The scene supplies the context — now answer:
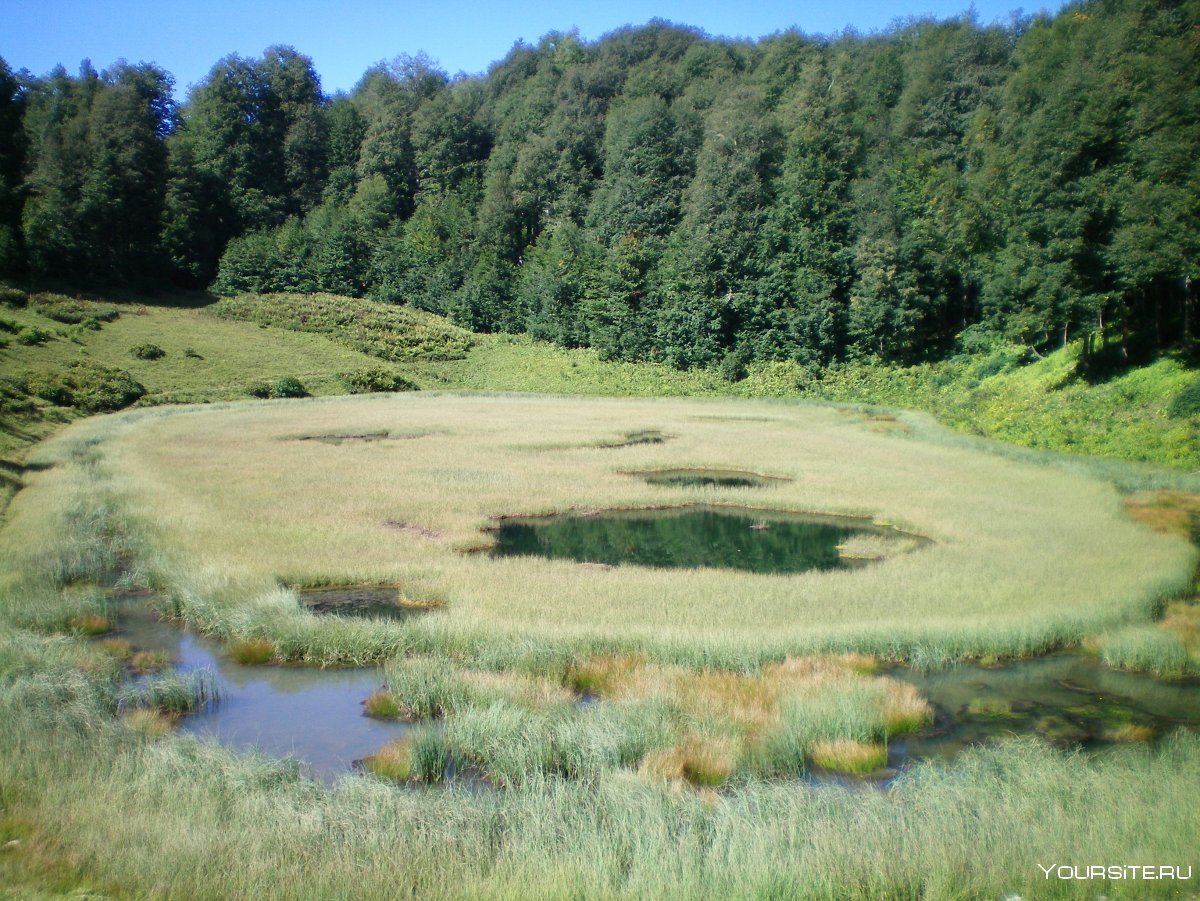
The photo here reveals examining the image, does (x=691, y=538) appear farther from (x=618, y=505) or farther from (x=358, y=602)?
(x=358, y=602)

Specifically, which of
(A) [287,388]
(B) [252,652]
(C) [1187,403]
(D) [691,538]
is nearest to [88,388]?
(A) [287,388]

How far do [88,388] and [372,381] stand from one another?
1788cm

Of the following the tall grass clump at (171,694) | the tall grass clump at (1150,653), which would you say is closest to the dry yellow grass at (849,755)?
the tall grass clump at (1150,653)

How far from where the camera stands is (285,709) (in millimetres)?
10531

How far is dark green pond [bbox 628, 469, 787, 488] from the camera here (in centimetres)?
2616

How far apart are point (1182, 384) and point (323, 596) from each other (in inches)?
1214

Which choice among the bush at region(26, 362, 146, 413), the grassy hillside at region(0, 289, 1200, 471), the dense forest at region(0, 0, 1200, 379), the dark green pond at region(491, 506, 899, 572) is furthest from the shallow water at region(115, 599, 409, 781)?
the bush at region(26, 362, 146, 413)

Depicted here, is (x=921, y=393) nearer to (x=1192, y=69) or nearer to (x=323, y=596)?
(x=1192, y=69)

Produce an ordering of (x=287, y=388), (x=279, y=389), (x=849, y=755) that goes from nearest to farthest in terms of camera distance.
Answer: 1. (x=849, y=755)
2. (x=279, y=389)
3. (x=287, y=388)

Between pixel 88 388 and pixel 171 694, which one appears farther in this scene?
pixel 88 388

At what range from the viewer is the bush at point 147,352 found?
52625mm

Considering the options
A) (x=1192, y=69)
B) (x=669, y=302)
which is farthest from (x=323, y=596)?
(x=669, y=302)

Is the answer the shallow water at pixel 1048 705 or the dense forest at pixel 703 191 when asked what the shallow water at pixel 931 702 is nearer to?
the shallow water at pixel 1048 705

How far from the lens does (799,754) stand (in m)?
9.12
